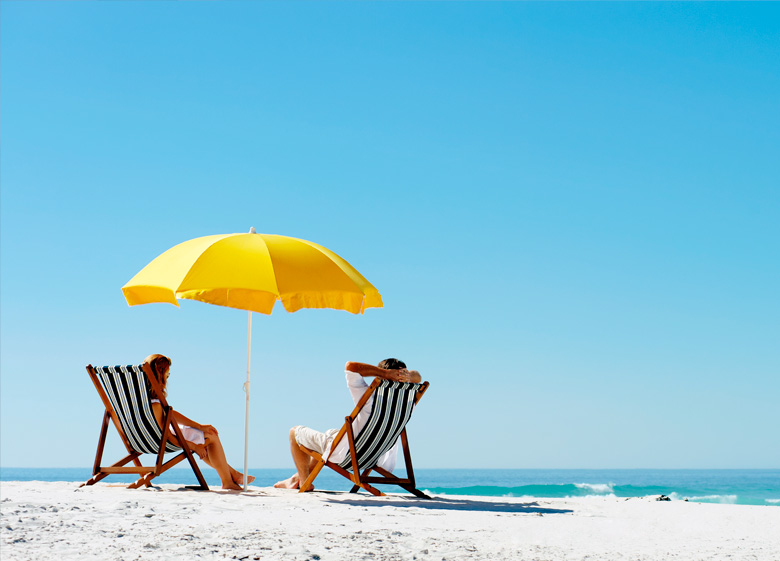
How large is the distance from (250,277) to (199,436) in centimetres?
155

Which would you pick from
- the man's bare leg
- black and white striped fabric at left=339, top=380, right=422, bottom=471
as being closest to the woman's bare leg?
the man's bare leg

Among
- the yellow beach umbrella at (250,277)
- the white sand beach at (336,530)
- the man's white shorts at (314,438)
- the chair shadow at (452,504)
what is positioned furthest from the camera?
the man's white shorts at (314,438)

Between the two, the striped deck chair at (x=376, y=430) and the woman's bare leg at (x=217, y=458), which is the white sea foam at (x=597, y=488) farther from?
the woman's bare leg at (x=217, y=458)

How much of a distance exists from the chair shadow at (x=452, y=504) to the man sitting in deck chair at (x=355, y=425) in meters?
0.42

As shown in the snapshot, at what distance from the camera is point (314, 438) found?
6797 mm

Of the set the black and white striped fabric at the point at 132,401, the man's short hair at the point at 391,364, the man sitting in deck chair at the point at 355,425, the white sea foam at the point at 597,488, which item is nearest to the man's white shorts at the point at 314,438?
the man sitting in deck chair at the point at 355,425

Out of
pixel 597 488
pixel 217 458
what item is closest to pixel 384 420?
pixel 217 458

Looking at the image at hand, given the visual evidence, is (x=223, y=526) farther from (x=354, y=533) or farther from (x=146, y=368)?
(x=146, y=368)

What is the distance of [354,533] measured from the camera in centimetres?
442

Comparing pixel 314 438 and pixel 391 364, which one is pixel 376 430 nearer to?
pixel 391 364

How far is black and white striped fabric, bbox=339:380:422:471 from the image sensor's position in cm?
625

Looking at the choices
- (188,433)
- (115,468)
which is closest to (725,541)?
(188,433)

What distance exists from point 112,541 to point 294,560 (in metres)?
0.95

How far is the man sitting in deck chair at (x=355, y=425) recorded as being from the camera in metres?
6.39
